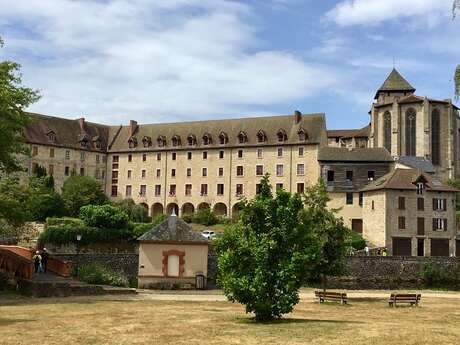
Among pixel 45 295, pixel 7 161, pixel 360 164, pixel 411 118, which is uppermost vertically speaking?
pixel 411 118

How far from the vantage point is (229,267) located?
1964 centimetres

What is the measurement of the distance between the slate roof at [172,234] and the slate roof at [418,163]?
116ft

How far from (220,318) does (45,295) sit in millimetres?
11856

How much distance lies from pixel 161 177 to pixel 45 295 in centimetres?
5277

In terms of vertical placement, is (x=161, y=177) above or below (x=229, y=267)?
above

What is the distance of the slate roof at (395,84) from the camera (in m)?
86.9

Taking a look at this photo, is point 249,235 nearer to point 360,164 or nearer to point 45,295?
point 45,295

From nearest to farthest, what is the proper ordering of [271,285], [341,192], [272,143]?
[271,285]
[341,192]
[272,143]

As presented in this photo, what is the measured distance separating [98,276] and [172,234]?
5.61m

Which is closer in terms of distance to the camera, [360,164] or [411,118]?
[360,164]

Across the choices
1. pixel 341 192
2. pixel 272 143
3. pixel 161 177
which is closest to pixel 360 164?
pixel 341 192

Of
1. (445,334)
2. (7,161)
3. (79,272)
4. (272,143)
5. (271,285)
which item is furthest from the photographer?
(272,143)

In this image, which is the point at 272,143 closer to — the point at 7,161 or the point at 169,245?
the point at 169,245

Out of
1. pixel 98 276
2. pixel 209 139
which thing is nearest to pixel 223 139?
pixel 209 139
